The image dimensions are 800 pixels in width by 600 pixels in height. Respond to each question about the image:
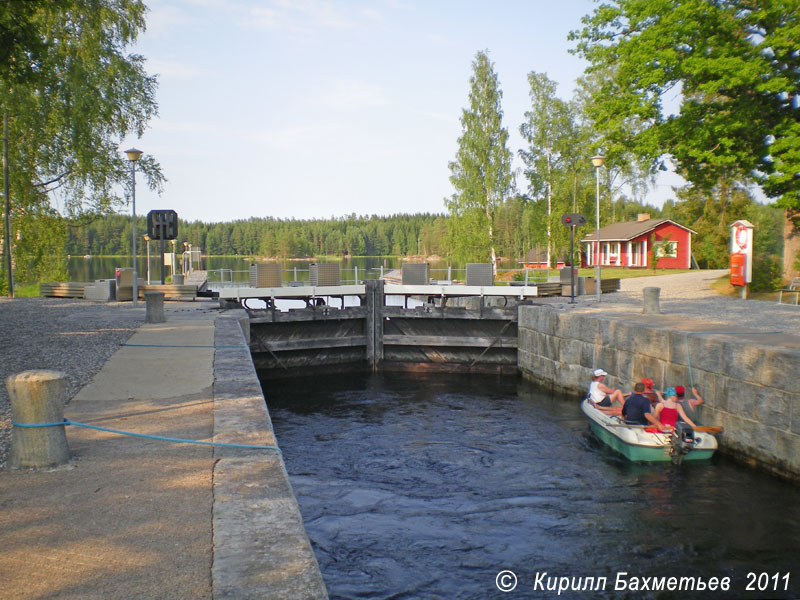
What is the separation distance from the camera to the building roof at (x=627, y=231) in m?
45.8

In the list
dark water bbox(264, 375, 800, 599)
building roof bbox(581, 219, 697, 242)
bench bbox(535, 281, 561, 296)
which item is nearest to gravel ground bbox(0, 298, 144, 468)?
dark water bbox(264, 375, 800, 599)

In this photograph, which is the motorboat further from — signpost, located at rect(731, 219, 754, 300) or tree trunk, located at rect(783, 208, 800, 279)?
tree trunk, located at rect(783, 208, 800, 279)

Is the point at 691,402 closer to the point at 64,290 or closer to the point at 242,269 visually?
the point at 64,290

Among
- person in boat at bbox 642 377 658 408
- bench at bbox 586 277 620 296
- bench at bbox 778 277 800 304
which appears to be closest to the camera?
person in boat at bbox 642 377 658 408

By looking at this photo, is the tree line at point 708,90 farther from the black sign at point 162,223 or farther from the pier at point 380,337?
the black sign at point 162,223

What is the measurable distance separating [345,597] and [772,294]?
19.7 m

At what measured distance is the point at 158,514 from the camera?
4121 mm

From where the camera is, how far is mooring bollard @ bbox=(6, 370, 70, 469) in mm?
4867

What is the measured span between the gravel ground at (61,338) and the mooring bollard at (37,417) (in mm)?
295

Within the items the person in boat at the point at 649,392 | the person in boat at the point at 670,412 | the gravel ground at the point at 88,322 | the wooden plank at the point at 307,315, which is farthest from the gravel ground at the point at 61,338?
the person in boat at the point at 649,392

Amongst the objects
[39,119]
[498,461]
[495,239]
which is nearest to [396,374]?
[498,461]

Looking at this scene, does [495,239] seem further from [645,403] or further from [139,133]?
[645,403]

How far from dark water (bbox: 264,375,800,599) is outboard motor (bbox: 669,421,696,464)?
0.29 metres

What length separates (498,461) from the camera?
10.2m
